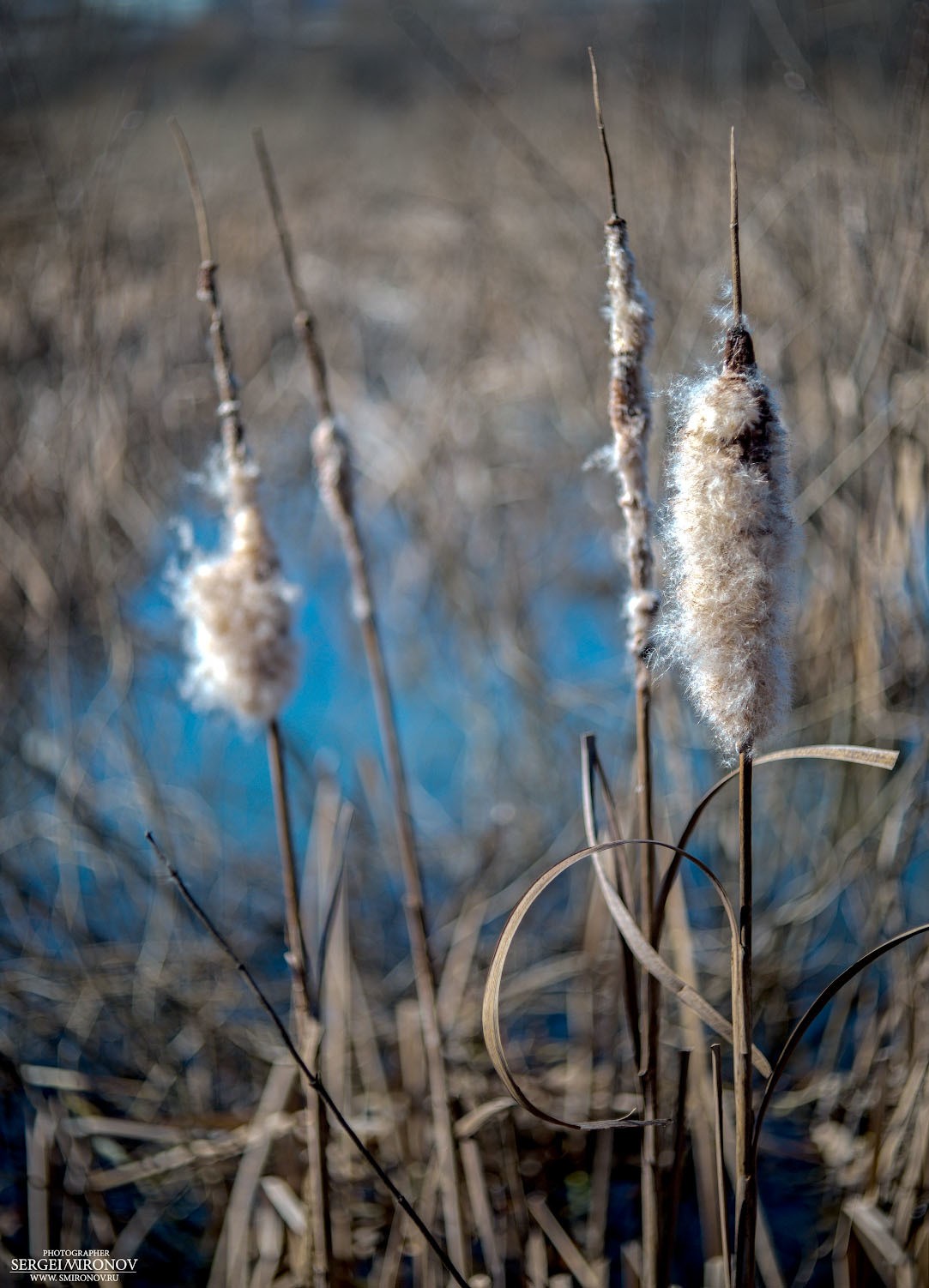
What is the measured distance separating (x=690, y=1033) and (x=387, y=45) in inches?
231

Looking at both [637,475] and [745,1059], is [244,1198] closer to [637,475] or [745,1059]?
[745,1059]

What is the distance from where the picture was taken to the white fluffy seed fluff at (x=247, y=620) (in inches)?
35.6

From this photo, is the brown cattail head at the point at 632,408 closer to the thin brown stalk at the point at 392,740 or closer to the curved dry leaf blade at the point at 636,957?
the curved dry leaf blade at the point at 636,957

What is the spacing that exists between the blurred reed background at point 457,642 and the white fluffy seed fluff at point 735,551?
3.1 inches

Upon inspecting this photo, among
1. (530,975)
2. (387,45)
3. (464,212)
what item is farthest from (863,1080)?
(387,45)

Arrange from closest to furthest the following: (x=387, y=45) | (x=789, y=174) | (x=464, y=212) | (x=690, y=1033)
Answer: (x=690, y=1033)
(x=789, y=174)
(x=464, y=212)
(x=387, y=45)

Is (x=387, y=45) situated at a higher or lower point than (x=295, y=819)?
higher

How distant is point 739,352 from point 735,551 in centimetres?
10

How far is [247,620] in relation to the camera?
0.92 meters

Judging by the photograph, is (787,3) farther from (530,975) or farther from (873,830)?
(530,975)

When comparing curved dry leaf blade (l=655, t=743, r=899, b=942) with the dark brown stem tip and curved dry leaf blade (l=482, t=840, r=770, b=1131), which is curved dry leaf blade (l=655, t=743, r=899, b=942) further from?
the dark brown stem tip

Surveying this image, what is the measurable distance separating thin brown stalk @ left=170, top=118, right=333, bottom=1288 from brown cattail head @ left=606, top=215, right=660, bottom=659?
309 mm

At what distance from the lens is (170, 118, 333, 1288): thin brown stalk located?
31.4 inches

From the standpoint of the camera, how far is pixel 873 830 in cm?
143
